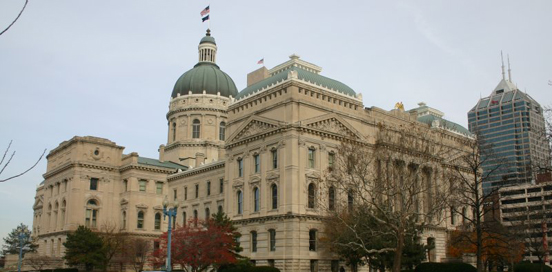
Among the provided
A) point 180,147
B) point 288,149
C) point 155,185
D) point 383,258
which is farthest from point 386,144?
point 180,147

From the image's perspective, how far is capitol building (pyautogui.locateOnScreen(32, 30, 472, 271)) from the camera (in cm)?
5794

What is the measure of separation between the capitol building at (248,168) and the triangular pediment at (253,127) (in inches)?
5.2

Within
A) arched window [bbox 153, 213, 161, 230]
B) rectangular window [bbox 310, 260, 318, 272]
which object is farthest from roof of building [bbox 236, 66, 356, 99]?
arched window [bbox 153, 213, 161, 230]

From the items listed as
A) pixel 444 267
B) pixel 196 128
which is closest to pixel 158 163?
pixel 196 128

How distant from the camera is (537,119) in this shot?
190 m

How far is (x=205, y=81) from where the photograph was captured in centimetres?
10219

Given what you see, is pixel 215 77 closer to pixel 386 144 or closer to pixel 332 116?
pixel 332 116

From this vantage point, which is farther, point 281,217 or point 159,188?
point 159,188

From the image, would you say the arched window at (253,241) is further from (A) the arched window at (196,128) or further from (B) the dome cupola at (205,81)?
(B) the dome cupola at (205,81)

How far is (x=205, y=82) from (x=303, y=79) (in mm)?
43556

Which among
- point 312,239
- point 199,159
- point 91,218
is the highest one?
point 199,159

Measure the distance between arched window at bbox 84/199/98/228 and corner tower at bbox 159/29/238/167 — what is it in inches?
699

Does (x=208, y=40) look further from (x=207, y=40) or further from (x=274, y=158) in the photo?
(x=274, y=158)

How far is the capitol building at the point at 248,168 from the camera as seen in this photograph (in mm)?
57938
